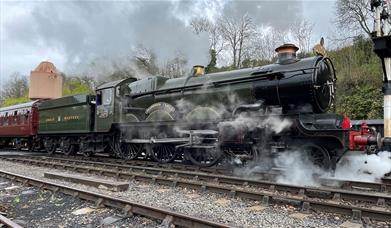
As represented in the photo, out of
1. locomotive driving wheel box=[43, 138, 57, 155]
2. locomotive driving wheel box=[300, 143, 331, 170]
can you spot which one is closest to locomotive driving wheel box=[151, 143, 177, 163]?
locomotive driving wheel box=[300, 143, 331, 170]

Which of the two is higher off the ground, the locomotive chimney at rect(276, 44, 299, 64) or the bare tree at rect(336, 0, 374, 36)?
the bare tree at rect(336, 0, 374, 36)

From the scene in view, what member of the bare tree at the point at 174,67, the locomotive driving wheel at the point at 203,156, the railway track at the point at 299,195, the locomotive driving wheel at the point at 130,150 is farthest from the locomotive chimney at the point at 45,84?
the railway track at the point at 299,195

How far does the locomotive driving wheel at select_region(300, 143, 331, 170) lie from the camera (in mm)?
8188

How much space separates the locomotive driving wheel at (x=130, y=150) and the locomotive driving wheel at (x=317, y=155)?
6651mm

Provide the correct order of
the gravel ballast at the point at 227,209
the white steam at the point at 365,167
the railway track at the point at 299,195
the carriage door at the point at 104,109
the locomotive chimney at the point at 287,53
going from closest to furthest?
the gravel ballast at the point at 227,209 → the railway track at the point at 299,195 → the locomotive chimney at the point at 287,53 → the white steam at the point at 365,167 → the carriage door at the point at 104,109

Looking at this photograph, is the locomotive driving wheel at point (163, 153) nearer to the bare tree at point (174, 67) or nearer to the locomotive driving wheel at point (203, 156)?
the locomotive driving wheel at point (203, 156)

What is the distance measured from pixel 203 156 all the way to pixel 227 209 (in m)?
4.94

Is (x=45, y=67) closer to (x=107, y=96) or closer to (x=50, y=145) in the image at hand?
(x=50, y=145)

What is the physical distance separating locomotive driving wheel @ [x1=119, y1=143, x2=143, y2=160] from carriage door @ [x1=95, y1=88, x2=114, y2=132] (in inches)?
40.2

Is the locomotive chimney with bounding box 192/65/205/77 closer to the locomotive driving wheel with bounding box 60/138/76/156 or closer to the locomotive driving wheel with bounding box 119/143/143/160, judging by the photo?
the locomotive driving wheel with bounding box 119/143/143/160

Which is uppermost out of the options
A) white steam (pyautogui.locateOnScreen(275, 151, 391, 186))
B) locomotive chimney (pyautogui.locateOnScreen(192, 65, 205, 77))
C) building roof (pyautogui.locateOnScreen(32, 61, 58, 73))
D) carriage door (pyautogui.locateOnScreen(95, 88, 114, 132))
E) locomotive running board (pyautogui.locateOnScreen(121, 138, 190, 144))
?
building roof (pyautogui.locateOnScreen(32, 61, 58, 73))

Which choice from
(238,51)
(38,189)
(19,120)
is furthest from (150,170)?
(238,51)

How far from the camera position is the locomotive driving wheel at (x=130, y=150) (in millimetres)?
13405

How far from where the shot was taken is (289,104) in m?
8.95
